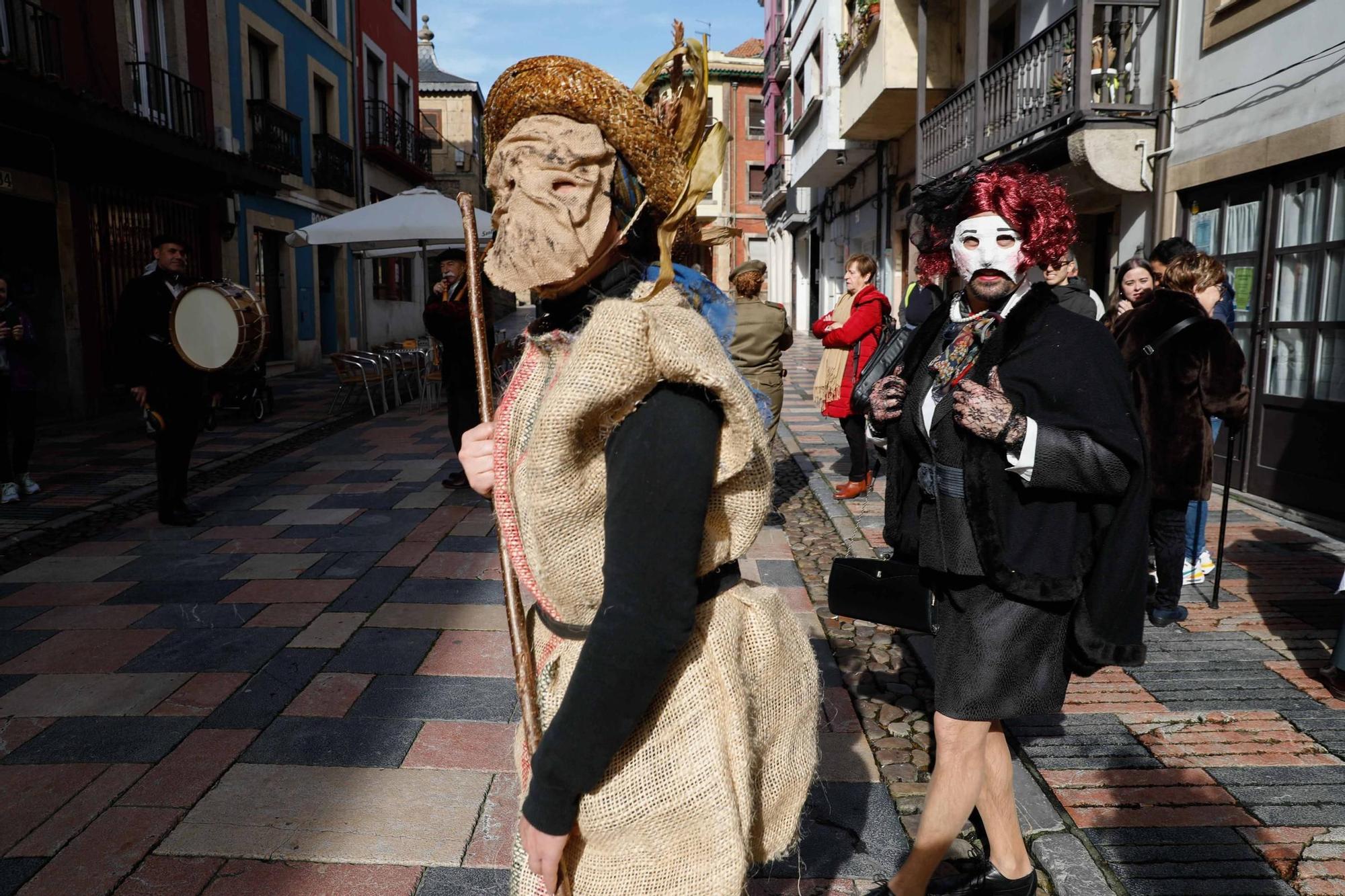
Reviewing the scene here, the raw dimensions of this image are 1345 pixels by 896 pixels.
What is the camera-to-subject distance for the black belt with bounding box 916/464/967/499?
2.18 m

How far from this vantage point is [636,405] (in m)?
1.05

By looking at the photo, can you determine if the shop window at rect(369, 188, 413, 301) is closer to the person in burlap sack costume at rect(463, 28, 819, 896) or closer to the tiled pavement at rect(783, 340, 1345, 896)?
the tiled pavement at rect(783, 340, 1345, 896)

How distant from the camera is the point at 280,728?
131 inches

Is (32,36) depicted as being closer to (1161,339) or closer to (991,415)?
(1161,339)

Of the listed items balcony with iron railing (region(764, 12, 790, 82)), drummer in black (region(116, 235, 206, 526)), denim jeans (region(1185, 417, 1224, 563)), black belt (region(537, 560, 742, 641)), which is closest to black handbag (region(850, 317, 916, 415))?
black belt (region(537, 560, 742, 641))

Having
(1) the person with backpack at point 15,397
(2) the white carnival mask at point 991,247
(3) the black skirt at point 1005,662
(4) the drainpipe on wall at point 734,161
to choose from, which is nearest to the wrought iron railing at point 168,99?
(1) the person with backpack at point 15,397

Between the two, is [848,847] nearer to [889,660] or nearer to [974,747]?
[974,747]

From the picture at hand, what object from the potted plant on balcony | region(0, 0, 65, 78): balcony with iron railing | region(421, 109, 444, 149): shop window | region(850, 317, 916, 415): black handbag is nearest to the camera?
region(850, 317, 916, 415): black handbag

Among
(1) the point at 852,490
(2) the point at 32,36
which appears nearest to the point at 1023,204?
(1) the point at 852,490

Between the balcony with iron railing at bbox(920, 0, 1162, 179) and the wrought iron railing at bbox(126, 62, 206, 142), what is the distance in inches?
394

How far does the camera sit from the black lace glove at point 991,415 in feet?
6.50

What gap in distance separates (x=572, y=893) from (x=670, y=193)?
0.96 metres

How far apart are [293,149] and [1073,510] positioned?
18873mm

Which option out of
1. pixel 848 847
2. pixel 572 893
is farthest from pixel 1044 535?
pixel 572 893
